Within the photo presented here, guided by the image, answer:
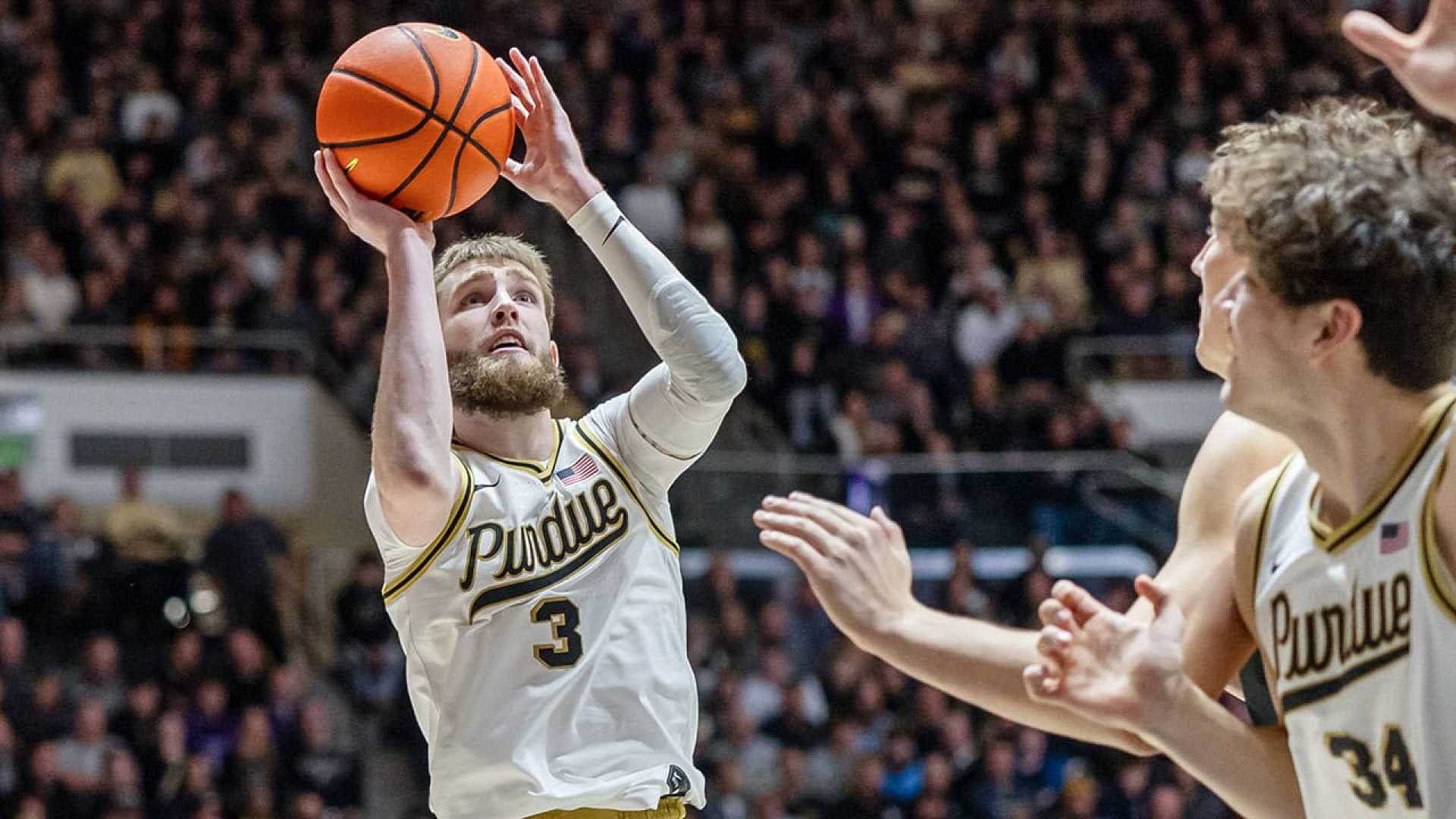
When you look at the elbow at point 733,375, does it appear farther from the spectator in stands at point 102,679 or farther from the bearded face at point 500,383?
the spectator in stands at point 102,679

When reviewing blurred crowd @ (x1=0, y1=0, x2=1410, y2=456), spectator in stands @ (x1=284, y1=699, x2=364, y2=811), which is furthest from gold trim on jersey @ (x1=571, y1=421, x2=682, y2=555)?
blurred crowd @ (x1=0, y1=0, x2=1410, y2=456)

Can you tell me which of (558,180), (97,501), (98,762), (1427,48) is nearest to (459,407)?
(558,180)

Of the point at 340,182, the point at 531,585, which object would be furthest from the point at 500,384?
the point at 340,182

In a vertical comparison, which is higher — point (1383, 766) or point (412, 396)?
point (412, 396)

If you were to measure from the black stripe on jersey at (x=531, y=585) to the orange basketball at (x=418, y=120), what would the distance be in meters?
0.89

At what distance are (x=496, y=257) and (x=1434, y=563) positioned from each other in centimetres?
251

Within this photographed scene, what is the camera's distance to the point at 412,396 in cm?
365

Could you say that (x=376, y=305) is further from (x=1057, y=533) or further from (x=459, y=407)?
(x=459, y=407)

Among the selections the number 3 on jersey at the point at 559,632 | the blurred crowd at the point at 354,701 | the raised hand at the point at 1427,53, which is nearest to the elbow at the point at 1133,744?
the raised hand at the point at 1427,53

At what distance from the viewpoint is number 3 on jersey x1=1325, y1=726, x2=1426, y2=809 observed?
254 cm

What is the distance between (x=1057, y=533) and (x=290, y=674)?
4.98 meters

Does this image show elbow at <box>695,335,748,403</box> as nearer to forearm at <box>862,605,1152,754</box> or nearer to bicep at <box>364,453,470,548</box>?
bicep at <box>364,453,470,548</box>

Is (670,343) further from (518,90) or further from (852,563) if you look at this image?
(852,563)

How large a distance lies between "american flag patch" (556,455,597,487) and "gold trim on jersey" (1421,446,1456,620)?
2127mm
